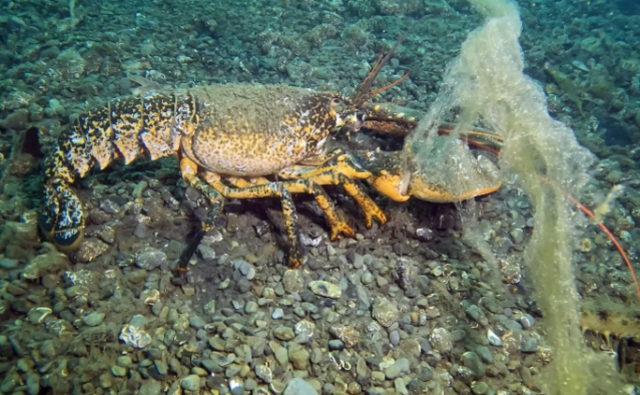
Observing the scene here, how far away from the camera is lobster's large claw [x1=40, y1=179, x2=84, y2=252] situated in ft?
11.0

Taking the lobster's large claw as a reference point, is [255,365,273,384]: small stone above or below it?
above

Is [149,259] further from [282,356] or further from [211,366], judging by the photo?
[282,356]

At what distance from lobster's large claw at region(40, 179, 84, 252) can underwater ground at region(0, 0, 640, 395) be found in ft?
0.40

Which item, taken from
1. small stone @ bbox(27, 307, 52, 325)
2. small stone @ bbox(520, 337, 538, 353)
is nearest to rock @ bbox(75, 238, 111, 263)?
small stone @ bbox(27, 307, 52, 325)

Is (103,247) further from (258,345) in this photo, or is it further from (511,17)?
(511,17)

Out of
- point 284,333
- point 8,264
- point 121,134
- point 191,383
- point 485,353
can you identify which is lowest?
point 8,264

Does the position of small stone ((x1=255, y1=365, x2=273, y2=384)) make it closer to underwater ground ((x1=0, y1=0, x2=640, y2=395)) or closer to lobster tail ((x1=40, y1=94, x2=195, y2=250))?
underwater ground ((x1=0, y1=0, x2=640, y2=395))

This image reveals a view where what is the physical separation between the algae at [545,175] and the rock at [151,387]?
98.2 inches

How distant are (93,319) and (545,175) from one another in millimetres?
3295

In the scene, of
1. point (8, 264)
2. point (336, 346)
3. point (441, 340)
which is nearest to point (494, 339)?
point (441, 340)

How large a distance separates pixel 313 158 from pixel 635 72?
5972 mm

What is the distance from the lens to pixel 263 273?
3.53 metres

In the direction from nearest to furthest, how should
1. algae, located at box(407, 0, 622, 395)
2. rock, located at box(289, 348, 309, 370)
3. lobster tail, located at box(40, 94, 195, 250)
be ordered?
algae, located at box(407, 0, 622, 395) → rock, located at box(289, 348, 309, 370) → lobster tail, located at box(40, 94, 195, 250)

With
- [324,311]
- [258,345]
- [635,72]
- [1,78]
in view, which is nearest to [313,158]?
[324,311]
